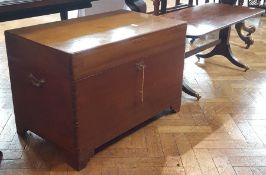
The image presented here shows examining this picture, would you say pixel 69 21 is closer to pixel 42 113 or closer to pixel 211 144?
pixel 42 113

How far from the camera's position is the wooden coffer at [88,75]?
144cm

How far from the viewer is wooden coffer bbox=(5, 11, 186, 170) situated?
144 centimetres

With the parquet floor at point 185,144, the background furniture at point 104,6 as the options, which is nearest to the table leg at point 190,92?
the parquet floor at point 185,144

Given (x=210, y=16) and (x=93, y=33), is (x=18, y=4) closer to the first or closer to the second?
(x=93, y=33)

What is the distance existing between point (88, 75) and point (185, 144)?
70cm

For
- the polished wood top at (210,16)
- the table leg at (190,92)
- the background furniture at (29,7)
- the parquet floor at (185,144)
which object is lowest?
the parquet floor at (185,144)

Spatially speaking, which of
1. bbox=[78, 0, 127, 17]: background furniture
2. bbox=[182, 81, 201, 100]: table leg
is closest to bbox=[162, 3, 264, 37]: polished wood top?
bbox=[182, 81, 201, 100]: table leg

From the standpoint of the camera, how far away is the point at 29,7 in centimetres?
156

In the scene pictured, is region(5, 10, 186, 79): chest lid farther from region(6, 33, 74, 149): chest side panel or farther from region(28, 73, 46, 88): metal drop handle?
region(28, 73, 46, 88): metal drop handle

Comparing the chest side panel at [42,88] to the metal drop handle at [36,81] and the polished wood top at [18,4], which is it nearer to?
the metal drop handle at [36,81]

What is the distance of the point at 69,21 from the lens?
1.79 m

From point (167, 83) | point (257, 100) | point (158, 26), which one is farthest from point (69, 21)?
point (257, 100)

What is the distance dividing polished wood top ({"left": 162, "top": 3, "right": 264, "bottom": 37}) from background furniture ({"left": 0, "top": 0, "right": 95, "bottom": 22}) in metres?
0.66

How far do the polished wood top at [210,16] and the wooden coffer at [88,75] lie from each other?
10.3 inches
